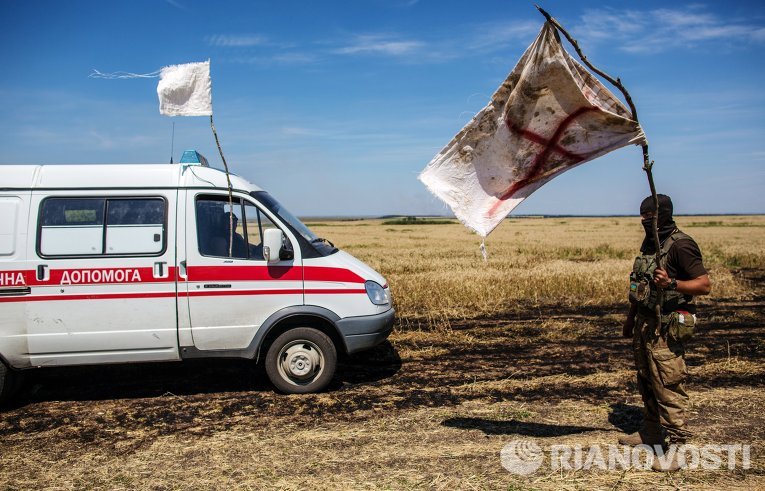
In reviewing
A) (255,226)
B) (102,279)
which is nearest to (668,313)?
(255,226)

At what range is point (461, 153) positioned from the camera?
366 centimetres

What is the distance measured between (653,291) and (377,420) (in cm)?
279

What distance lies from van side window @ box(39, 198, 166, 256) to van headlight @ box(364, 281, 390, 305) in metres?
2.28

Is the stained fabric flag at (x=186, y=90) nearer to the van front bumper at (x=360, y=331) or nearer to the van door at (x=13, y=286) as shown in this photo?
the van door at (x=13, y=286)

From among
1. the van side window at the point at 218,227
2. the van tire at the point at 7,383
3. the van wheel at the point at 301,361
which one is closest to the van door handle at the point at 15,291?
the van tire at the point at 7,383

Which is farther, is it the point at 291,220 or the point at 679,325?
the point at 291,220

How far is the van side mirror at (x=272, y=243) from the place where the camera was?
5.93m

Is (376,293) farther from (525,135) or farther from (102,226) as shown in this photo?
(525,135)

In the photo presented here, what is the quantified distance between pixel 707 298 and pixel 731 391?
712 cm

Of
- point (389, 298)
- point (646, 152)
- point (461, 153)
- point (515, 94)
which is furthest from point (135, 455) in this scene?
point (646, 152)

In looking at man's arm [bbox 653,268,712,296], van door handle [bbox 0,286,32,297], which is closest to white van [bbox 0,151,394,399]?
van door handle [bbox 0,286,32,297]

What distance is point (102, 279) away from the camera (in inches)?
231

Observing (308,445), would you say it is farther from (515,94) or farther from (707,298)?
(707,298)

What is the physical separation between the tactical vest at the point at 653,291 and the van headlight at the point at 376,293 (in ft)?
9.27
